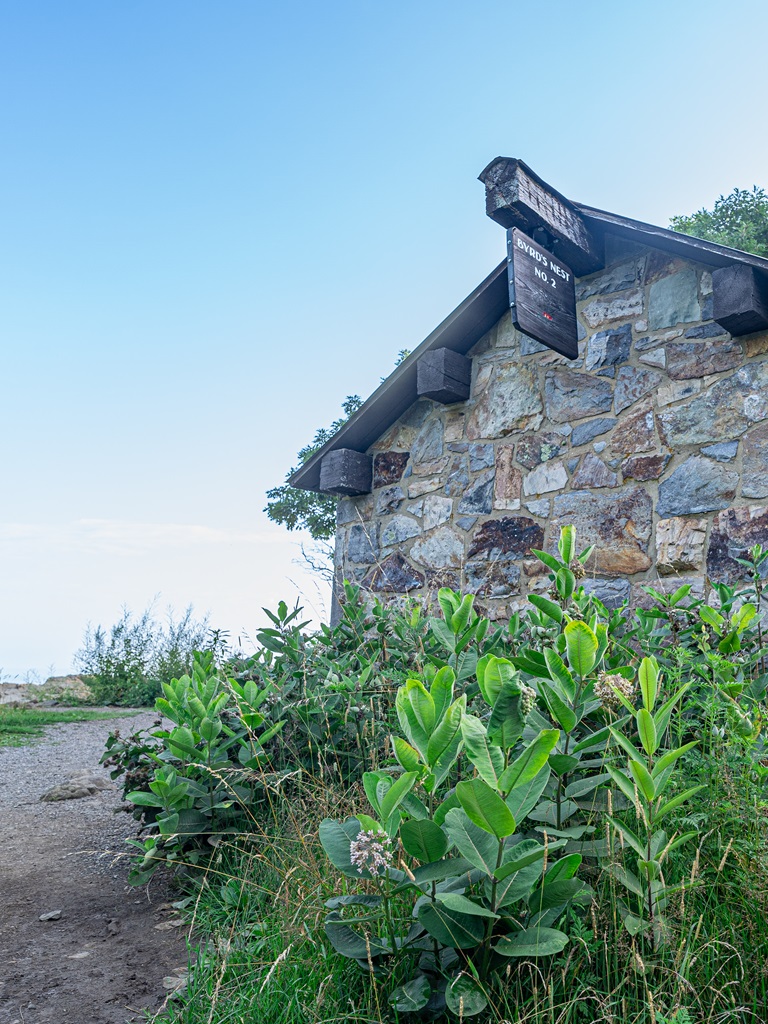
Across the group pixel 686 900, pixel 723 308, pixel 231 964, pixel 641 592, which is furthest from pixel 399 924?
pixel 723 308

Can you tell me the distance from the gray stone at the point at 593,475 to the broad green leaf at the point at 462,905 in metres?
3.94

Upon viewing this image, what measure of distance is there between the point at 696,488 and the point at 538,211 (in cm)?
198

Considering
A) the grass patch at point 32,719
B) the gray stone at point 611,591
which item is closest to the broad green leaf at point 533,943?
the gray stone at point 611,591

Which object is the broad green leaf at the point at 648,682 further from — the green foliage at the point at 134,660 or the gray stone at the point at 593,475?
the green foliage at the point at 134,660

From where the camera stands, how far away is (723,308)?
4.48 metres

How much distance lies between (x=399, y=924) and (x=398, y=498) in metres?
4.64

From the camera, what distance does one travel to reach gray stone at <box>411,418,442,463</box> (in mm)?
6141

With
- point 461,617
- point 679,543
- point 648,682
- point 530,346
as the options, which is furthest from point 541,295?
point 648,682

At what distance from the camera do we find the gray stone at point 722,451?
4.61 meters

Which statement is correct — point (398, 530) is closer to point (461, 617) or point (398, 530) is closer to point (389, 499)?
point (389, 499)

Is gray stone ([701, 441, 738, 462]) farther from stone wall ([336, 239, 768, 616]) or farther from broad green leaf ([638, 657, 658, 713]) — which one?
broad green leaf ([638, 657, 658, 713])

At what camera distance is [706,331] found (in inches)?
191

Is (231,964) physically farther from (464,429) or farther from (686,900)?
(464,429)

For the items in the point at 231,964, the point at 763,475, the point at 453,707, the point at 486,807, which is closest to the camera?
the point at 486,807
